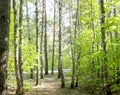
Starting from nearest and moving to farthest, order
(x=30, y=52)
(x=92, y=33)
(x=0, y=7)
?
(x=0, y=7) → (x=30, y=52) → (x=92, y=33)

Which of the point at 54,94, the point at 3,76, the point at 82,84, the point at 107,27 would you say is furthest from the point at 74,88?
the point at 3,76

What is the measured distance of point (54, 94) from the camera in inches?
543

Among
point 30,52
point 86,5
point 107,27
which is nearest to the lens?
point 107,27

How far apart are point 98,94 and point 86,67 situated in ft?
11.8

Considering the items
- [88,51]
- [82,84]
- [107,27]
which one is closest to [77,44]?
[88,51]

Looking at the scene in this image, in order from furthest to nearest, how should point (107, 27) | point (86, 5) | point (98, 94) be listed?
1. point (86, 5)
2. point (98, 94)
3. point (107, 27)

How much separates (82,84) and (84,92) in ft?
7.02

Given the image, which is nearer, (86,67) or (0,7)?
(0,7)

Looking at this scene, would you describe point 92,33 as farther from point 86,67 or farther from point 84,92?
point 84,92

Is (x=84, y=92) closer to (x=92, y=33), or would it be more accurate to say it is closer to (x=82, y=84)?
(x=82, y=84)

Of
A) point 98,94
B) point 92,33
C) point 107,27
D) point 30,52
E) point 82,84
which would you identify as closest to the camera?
point 107,27

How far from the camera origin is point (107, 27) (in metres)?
11.2

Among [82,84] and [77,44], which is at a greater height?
[77,44]

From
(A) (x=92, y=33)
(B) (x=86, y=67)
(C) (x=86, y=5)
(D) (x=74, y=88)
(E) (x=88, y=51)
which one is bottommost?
(D) (x=74, y=88)
